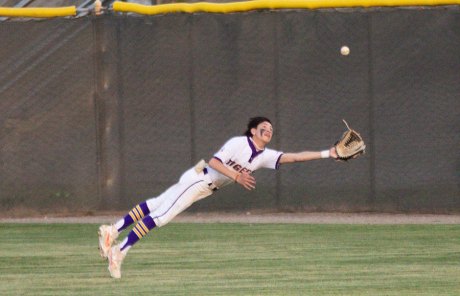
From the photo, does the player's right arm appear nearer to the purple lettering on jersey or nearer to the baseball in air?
the purple lettering on jersey

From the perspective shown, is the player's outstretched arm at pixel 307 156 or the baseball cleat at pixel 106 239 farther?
the player's outstretched arm at pixel 307 156

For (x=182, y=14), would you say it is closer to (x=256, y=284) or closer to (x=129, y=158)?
(x=129, y=158)

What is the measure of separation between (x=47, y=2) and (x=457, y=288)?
994 cm

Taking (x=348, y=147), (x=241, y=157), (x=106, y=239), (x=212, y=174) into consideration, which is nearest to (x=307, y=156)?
(x=348, y=147)

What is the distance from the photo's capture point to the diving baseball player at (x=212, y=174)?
10023mm

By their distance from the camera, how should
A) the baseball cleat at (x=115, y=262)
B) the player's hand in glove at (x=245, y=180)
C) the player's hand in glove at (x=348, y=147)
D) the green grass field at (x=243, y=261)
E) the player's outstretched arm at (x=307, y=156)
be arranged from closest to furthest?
the green grass field at (x=243, y=261)
the baseball cleat at (x=115, y=262)
the player's hand in glove at (x=245, y=180)
the player's outstretched arm at (x=307, y=156)
the player's hand in glove at (x=348, y=147)

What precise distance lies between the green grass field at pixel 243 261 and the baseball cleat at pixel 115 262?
0.24 ft

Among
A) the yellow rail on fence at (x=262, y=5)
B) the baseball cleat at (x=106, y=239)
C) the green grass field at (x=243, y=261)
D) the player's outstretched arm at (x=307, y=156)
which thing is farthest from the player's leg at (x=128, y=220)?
the yellow rail on fence at (x=262, y=5)

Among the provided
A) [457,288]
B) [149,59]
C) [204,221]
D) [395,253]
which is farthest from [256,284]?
[149,59]

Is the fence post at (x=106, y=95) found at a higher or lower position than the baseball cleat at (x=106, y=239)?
higher

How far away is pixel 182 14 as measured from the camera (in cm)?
1473

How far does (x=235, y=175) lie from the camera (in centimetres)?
989

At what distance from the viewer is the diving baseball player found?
32.9 ft

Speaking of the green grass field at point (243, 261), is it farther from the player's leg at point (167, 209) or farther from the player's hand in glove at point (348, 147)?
the player's hand in glove at point (348, 147)
